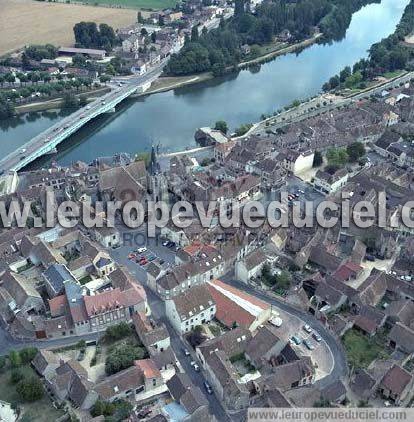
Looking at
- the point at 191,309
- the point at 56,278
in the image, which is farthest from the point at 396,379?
the point at 56,278

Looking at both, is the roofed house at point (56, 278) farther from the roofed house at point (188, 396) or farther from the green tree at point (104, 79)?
the green tree at point (104, 79)

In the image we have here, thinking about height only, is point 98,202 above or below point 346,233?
above

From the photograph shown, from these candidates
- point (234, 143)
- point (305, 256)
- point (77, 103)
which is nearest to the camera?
point (305, 256)

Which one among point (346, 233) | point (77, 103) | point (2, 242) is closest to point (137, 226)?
point (2, 242)

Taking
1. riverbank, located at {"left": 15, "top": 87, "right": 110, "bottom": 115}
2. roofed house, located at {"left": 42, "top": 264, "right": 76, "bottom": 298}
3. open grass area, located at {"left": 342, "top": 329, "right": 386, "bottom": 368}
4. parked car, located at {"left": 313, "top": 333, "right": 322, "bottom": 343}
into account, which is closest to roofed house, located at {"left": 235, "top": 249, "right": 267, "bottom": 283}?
parked car, located at {"left": 313, "top": 333, "right": 322, "bottom": 343}

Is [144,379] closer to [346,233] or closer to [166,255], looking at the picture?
[166,255]

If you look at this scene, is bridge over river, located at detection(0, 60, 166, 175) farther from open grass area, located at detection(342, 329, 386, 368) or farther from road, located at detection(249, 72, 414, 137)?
open grass area, located at detection(342, 329, 386, 368)
